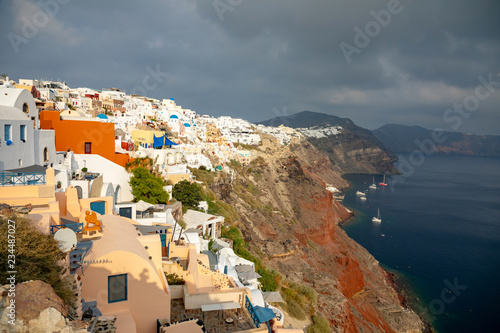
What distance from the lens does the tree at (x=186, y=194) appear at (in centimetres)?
2500

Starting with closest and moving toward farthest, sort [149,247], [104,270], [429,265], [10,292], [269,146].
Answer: [10,292]
[104,270]
[149,247]
[429,265]
[269,146]

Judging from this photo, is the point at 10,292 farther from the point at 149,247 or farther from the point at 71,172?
the point at 71,172

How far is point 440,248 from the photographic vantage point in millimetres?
54812

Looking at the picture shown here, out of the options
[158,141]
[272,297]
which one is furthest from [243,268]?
[158,141]

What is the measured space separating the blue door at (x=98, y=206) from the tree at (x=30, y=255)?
5.27 meters

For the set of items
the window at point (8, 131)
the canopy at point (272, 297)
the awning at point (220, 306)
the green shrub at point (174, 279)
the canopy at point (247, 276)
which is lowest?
the canopy at point (272, 297)

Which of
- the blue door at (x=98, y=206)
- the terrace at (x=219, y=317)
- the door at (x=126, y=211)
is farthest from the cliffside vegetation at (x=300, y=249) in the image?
the blue door at (x=98, y=206)

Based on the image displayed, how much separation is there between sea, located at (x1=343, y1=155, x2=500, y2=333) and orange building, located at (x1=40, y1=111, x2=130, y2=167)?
40.1 meters

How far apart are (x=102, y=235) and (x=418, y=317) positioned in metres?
36.8

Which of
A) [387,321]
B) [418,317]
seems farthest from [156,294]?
[418,317]

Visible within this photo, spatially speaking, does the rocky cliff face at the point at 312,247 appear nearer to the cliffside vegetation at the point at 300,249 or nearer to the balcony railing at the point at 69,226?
the cliffside vegetation at the point at 300,249

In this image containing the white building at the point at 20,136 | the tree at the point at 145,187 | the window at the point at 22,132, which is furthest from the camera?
the tree at the point at 145,187

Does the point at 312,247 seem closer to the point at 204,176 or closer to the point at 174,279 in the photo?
the point at 204,176

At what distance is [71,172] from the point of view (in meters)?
17.1
